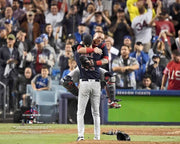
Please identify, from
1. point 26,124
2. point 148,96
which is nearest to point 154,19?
point 148,96

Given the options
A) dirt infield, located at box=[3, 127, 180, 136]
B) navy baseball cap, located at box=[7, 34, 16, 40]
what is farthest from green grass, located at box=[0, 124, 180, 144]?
navy baseball cap, located at box=[7, 34, 16, 40]

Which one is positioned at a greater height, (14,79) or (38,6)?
(38,6)

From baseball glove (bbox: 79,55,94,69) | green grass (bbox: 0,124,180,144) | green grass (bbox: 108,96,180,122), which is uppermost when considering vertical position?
baseball glove (bbox: 79,55,94,69)

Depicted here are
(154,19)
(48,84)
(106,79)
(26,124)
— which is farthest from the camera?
(154,19)

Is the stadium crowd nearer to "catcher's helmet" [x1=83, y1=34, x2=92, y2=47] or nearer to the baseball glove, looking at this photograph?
"catcher's helmet" [x1=83, y1=34, x2=92, y2=47]

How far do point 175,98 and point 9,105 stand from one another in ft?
17.5

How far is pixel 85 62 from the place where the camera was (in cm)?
1120

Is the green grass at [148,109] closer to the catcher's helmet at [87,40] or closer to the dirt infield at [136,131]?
the dirt infield at [136,131]

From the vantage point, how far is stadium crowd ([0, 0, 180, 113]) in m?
18.3

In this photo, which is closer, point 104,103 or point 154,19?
point 104,103

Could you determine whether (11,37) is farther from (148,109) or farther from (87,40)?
(87,40)

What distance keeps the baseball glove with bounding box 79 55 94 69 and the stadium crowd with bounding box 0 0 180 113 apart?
6.45 m

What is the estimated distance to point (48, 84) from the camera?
18.2 metres

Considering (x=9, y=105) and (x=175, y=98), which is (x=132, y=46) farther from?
(x=9, y=105)
